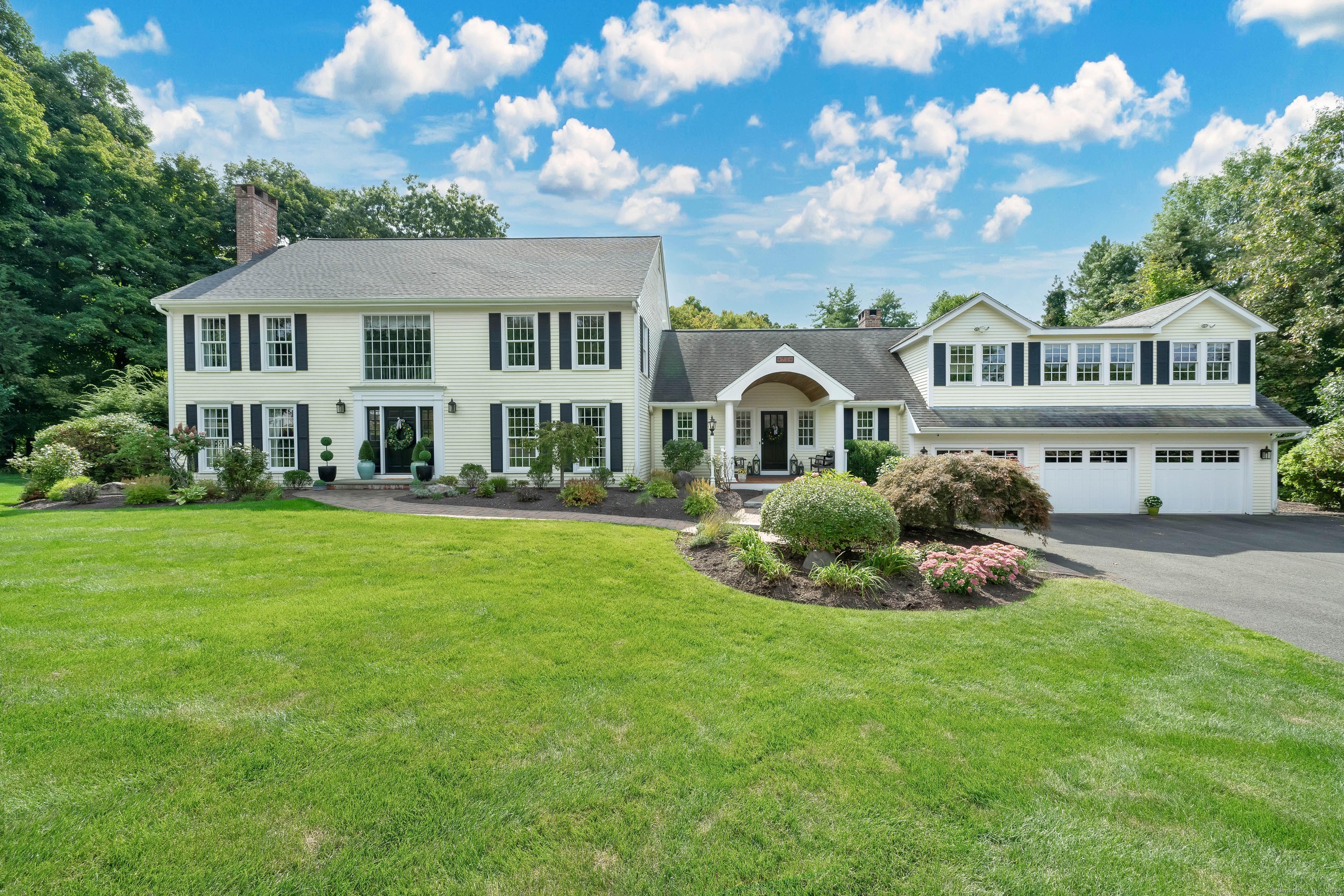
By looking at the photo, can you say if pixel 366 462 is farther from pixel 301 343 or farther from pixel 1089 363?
pixel 1089 363

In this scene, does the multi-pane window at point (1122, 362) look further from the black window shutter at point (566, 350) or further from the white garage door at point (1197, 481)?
the black window shutter at point (566, 350)

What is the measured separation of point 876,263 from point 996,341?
24.3ft

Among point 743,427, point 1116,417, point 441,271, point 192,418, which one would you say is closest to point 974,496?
point 1116,417

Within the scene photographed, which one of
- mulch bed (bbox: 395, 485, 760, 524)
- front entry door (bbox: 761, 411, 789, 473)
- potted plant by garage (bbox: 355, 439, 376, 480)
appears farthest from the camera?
front entry door (bbox: 761, 411, 789, 473)

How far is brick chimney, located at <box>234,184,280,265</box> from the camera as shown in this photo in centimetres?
1864

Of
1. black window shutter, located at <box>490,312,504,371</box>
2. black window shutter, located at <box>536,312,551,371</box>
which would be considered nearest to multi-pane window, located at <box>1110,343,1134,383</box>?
black window shutter, located at <box>536,312,551,371</box>

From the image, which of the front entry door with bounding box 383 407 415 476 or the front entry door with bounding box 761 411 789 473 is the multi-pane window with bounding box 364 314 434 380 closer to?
the front entry door with bounding box 383 407 415 476

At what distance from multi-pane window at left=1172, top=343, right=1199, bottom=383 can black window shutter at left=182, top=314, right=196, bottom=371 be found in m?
29.6

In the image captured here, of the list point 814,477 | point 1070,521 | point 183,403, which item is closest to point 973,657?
point 814,477

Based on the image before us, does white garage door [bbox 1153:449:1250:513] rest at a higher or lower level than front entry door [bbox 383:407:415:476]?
lower

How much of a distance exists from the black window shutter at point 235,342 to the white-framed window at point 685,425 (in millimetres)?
13301

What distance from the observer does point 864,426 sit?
1795cm

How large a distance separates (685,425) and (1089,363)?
12.7m

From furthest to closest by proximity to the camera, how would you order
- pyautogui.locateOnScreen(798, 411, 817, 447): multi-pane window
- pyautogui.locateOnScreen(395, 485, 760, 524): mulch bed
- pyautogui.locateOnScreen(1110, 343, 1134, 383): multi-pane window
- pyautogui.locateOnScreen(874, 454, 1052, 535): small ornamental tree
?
pyautogui.locateOnScreen(798, 411, 817, 447): multi-pane window → pyautogui.locateOnScreen(1110, 343, 1134, 383): multi-pane window → pyautogui.locateOnScreen(395, 485, 760, 524): mulch bed → pyautogui.locateOnScreen(874, 454, 1052, 535): small ornamental tree
